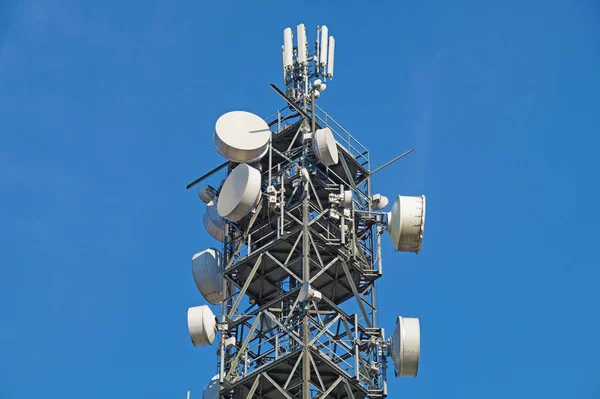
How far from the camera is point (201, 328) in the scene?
5959cm

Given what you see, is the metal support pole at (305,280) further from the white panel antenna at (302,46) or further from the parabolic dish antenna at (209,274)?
the white panel antenna at (302,46)

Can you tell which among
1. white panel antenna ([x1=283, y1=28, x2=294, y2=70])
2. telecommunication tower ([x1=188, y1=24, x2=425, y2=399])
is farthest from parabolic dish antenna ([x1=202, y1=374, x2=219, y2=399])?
white panel antenna ([x1=283, y1=28, x2=294, y2=70])

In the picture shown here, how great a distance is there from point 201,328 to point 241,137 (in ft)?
28.6

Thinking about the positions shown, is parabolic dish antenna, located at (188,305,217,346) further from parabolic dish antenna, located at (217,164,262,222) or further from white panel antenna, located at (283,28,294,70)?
white panel antenna, located at (283,28,294,70)

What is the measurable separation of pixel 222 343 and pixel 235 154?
8280 mm

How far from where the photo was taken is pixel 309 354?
5672cm

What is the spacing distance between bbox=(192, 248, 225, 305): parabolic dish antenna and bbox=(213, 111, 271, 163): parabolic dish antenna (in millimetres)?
4216

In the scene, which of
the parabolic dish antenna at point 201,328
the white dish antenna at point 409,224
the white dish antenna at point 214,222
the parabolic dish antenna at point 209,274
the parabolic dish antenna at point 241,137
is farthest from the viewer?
the white dish antenna at point 214,222

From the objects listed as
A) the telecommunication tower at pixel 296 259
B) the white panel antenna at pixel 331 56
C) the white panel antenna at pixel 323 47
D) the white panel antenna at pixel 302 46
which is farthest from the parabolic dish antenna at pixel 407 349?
the white panel antenna at pixel 302 46

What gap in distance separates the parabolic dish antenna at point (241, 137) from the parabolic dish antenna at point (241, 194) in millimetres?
827

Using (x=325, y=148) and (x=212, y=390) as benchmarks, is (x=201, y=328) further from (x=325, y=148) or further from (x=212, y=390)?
(x=325, y=148)

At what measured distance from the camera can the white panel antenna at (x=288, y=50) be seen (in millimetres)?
70000

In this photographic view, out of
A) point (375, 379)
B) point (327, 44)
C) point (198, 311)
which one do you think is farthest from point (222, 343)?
point (327, 44)

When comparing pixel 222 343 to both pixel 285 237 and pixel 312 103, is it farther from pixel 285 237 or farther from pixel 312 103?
pixel 312 103
